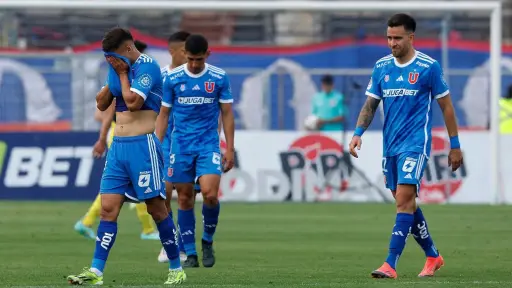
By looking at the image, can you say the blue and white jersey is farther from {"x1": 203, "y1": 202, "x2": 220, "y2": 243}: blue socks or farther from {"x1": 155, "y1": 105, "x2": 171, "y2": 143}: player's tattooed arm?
{"x1": 155, "y1": 105, "x2": 171, "y2": 143}: player's tattooed arm

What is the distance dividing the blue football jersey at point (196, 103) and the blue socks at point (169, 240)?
2310mm

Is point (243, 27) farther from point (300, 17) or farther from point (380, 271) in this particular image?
point (380, 271)

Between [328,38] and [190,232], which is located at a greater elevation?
[328,38]

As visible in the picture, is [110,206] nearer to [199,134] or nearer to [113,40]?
[113,40]

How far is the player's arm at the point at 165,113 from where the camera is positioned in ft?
44.7

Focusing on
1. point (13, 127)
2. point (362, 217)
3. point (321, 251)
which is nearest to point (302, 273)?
point (321, 251)

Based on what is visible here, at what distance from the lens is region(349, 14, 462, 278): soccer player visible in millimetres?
11875

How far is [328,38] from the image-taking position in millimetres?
29469

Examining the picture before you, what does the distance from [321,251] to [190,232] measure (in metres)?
1.97

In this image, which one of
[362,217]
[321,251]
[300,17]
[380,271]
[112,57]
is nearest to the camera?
[112,57]

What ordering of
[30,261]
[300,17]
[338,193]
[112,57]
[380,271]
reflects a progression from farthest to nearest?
[300,17], [338,193], [30,261], [380,271], [112,57]

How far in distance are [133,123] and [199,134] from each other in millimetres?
2444

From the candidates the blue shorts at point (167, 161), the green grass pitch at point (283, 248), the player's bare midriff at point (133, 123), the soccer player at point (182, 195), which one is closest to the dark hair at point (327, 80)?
the green grass pitch at point (283, 248)

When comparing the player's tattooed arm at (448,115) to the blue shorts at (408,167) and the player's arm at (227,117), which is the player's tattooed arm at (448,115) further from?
the player's arm at (227,117)
